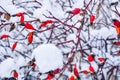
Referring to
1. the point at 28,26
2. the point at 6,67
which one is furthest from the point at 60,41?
the point at 6,67

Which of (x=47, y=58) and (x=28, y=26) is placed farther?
(x=28, y=26)

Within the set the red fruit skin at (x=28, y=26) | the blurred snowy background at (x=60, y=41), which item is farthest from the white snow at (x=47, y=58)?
the red fruit skin at (x=28, y=26)

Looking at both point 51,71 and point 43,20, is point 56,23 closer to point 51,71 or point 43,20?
point 43,20

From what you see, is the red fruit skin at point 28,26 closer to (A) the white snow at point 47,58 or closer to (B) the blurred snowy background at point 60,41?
(B) the blurred snowy background at point 60,41

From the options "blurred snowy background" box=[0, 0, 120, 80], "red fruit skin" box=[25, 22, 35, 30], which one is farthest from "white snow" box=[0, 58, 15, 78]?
"red fruit skin" box=[25, 22, 35, 30]

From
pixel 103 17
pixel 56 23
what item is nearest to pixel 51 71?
pixel 56 23

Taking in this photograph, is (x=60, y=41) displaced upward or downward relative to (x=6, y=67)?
upward

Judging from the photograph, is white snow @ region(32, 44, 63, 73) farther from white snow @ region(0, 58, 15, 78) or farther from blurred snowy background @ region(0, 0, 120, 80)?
white snow @ region(0, 58, 15, 78)

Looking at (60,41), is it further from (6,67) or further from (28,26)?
(6,67)

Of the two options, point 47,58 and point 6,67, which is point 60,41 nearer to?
point 47,58

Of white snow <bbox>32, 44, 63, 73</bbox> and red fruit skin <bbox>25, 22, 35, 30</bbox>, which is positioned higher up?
red fruit skin <bbox>25, 22, 35, 30</bbox>

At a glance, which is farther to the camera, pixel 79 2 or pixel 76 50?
pixel 79 2
